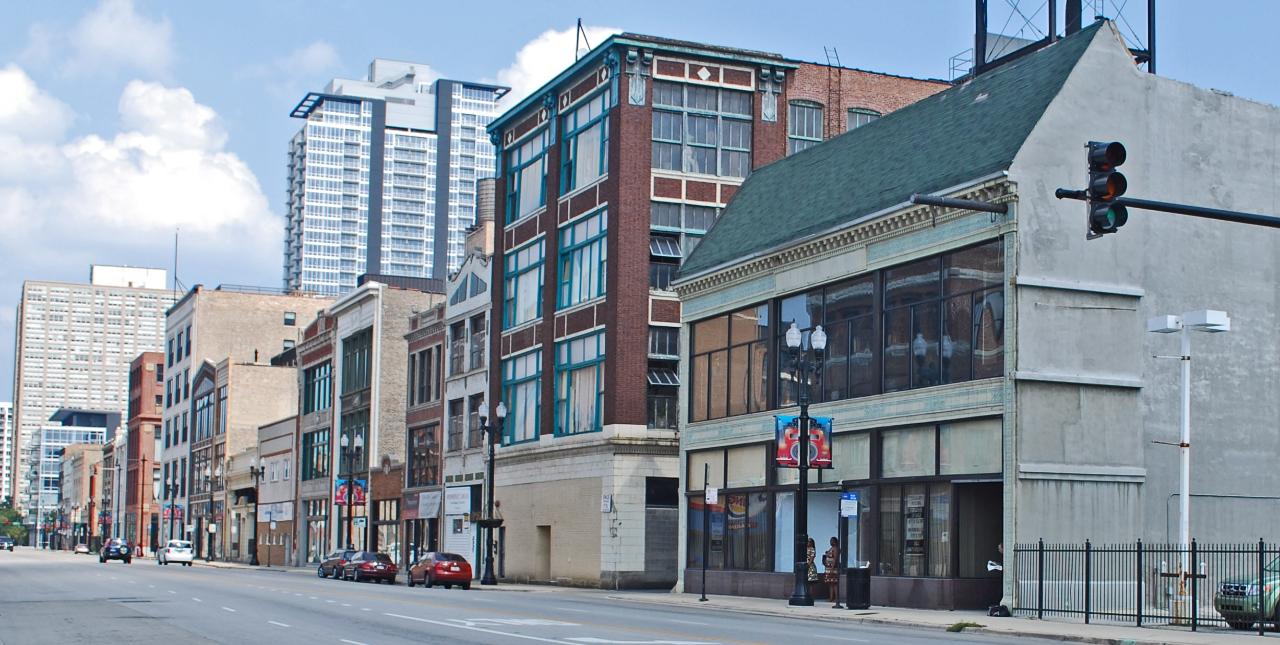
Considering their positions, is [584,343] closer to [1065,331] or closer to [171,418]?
[1065,331]

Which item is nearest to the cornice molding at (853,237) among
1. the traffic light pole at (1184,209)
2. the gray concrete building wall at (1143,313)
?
the gray concrete building wall at (1143,313)

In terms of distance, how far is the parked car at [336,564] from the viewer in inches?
2564

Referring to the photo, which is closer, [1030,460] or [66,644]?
[66,644]

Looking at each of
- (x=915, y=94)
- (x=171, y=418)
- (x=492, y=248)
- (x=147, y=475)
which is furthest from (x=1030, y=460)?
(x=147, y=475)

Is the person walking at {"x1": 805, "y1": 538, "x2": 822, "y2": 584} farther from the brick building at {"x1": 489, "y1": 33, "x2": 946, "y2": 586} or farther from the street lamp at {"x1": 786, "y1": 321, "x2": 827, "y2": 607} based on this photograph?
the brick building at {"x1": 489, "y1": 33, "x2": 946, "y2": 586}

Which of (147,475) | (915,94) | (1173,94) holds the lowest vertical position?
(147,475)

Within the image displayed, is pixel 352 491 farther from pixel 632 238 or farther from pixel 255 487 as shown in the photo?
pixel 255 487

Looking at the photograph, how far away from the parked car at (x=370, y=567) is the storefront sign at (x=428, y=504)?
7794 mm

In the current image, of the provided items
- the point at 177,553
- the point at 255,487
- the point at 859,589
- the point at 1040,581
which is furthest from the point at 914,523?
the point at 255,487

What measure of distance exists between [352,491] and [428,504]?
3594 millimetres

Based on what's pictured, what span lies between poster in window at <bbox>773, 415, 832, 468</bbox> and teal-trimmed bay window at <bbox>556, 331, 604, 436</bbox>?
55.8 feet

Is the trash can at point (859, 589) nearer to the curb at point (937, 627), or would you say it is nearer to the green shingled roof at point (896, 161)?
the curb at point (937, 627)

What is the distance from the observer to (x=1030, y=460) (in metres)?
33.8

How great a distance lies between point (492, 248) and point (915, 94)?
2189 cm
